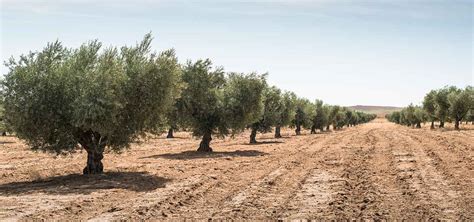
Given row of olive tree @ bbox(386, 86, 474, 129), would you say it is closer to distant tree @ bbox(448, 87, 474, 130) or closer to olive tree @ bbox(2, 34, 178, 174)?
distant tree @ bbox(448, 87, 474, 130)

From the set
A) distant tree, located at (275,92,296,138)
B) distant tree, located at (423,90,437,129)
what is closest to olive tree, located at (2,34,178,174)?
distant tree, located at (275,92,296,138)

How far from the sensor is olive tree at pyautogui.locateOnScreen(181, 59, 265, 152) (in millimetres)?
37438

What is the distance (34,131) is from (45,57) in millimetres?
3352

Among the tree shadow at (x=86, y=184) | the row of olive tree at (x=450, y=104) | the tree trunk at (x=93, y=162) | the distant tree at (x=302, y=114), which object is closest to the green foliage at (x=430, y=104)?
the row of olive tree at (x=450, y=104)

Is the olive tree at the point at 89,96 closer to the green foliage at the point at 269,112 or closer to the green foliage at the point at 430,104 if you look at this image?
the green foliage at the point at 269,112

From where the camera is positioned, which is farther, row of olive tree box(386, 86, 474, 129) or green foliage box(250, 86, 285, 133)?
row of olive tree box(386, 86, 474, 129)

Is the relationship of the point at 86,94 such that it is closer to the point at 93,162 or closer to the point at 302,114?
the point at 93,162

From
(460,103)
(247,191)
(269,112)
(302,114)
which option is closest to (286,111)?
(269,112)

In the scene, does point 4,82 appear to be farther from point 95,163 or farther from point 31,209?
point 31,209

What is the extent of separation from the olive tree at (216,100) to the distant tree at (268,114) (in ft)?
41.5

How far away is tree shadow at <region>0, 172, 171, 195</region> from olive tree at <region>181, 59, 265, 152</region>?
47.5 feet

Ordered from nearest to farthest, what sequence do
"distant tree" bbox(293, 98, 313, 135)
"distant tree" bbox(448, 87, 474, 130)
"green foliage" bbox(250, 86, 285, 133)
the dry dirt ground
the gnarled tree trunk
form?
the dry dirt ground → the gnarled tree trunk → "green foliage" bbox(250, 86, 285, 133) → "distant tree" bbox(293, 98, 313, 135) → "distant tree" bbox(448, 87, 474, 130)

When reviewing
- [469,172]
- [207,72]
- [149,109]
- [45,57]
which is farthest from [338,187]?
[207,72]

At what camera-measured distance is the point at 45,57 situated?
2145 centimetres
